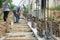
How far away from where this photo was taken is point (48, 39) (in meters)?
6.38

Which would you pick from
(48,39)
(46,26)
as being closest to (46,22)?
(46,26)

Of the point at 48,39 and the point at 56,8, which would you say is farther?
the point at 48,39

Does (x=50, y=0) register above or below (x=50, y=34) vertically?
above

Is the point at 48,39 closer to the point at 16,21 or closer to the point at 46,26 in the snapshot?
the point at 46,26

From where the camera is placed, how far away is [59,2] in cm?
575

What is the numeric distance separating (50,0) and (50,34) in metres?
1.27

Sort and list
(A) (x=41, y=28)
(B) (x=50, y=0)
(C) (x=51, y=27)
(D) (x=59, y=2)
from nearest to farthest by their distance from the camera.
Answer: (D) (x=59, y=2) < (C) (x=51, y=27) < (B) (x=50, y=0) < (A) (x=41, y=28)

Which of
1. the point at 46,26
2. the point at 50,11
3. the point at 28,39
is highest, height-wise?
the point at 50,11

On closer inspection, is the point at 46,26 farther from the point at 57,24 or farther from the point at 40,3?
the point at 40,3

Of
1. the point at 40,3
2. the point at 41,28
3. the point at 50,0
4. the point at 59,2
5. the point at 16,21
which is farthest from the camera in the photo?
the point at 16,21

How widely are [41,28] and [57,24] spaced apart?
1061 millimetres

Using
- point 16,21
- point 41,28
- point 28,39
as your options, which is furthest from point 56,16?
point 16,21

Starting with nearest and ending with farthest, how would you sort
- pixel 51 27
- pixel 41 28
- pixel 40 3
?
pixel 51 27 → pixel 41 28 → pixel 40 3

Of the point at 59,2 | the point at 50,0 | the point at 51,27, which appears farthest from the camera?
the point at 50,0
